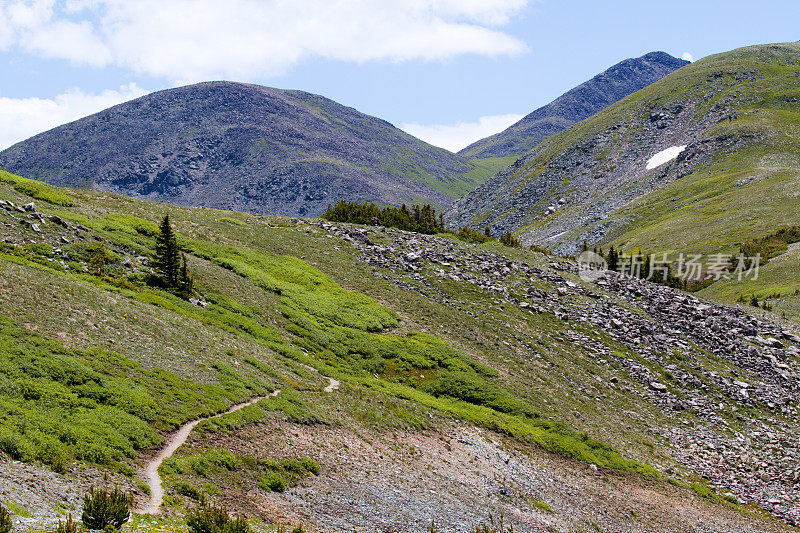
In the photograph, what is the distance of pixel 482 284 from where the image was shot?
51.0m

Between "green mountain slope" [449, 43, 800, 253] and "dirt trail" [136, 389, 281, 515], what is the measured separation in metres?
78.5

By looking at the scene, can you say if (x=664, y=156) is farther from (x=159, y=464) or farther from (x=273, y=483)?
(x=159, y=464)

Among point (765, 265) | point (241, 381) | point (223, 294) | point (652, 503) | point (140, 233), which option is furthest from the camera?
point (765, 265)

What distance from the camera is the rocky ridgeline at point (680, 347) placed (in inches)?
1340

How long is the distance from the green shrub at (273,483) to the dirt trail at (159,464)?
306 cm

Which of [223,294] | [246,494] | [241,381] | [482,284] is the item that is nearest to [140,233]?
[223,294]

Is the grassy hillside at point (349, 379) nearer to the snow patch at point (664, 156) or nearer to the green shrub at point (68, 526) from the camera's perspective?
the green shrub at point (68, 526)

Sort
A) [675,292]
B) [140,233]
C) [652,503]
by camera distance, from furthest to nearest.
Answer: [675,292] < [140,233] < [652,503]

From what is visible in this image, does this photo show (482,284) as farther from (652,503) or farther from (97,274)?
(97,274)

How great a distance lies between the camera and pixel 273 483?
725 inches

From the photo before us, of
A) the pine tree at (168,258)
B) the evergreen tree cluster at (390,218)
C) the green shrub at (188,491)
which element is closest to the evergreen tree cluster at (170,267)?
the pine tree at (168,258)

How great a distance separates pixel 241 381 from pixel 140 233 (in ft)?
78.7

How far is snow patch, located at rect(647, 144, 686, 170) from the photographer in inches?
5487

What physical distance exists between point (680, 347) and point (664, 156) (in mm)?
111883
